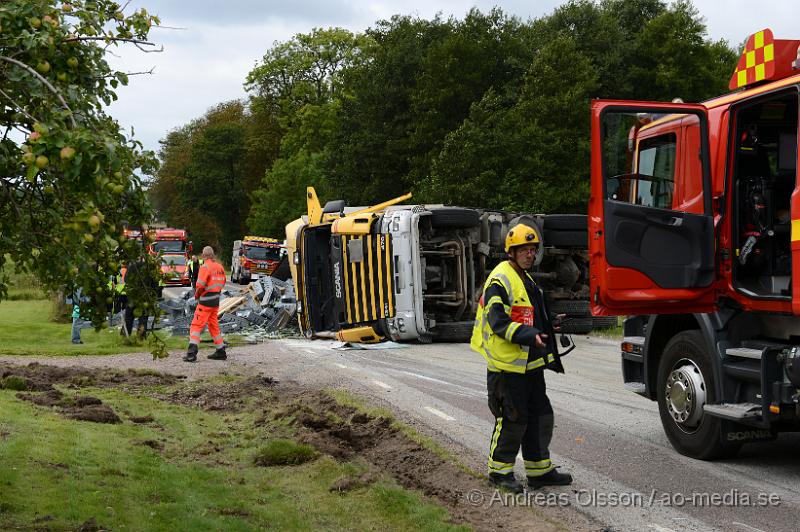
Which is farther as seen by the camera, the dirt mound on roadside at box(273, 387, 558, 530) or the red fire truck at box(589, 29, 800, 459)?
the red fire truck at box(589, 29, 800, 459)

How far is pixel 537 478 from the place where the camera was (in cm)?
640

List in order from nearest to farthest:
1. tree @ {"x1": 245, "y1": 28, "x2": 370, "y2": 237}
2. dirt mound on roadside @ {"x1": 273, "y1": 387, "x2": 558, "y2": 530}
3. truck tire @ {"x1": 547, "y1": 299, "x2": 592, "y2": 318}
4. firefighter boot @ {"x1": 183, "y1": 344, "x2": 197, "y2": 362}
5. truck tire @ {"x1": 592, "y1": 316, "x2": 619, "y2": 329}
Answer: dirt mound on roadside @ {"x1": 273, "y1": 387, "x2": 558, "y2": 530}
firefighter boot @ {"x1": 183, "y1": 344, "x2": 197, "y2": 362}
truck tire @ {"x1": 547, "y1": 299, "x2": 592, "y2": 318}
truck tire @ {"x1": 592, "y1": 316, "x2": 619, "y2": 329}
tree @ {"x1": 245, "y1": 28, "x2": 370, "y2": 237}

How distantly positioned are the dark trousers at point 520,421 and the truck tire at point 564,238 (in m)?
10.4

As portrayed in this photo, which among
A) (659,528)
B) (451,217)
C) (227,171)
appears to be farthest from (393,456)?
(227,171)

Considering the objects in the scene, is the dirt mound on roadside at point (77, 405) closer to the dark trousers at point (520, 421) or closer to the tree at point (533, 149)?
the dark trousers at point (520, 421)

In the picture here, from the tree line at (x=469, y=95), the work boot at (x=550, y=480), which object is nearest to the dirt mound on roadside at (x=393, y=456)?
the work boot at (x=550, y=480)

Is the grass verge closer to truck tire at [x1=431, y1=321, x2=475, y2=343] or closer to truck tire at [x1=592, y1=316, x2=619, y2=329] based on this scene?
truck tire at [x1=431, y1=321, x2=475, y2=343]

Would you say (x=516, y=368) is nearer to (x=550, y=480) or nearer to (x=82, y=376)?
(x=550, y=480)

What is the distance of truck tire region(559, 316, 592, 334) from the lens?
56.3 feet

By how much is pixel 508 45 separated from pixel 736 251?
1575 inches

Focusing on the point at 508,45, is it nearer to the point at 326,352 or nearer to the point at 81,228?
the point at 326,352

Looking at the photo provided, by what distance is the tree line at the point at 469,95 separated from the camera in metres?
37.3

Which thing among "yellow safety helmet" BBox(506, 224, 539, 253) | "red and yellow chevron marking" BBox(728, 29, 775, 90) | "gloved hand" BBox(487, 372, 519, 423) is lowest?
"gloved hand" BBox(487, 372, 519, 423)

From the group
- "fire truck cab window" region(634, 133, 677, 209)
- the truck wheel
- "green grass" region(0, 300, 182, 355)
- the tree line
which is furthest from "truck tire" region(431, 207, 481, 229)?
the tree line
